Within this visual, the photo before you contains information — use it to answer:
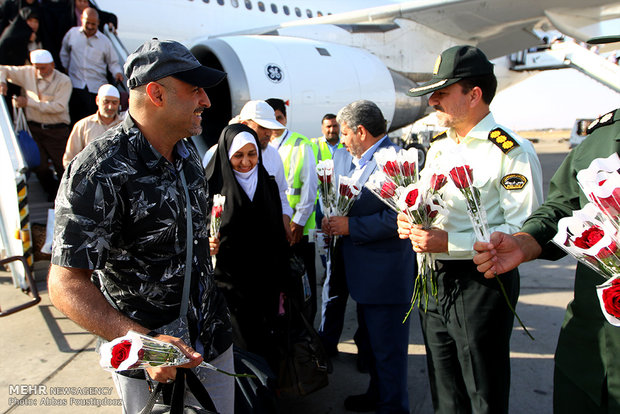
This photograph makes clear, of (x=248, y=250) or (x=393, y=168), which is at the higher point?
(x=393, y=168)

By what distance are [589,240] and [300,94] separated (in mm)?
5575

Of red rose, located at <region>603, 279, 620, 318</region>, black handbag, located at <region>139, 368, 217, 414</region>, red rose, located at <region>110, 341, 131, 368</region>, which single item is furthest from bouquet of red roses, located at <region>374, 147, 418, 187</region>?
red rose, located at <region>110, 341, 131, 368</region>

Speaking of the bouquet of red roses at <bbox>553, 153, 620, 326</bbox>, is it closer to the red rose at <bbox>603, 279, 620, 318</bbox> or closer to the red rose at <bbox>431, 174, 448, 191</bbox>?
the red rose at <bbox>603, 279, 620, 318</bbox>

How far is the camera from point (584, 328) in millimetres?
1548

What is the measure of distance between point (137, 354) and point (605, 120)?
5.30 ft

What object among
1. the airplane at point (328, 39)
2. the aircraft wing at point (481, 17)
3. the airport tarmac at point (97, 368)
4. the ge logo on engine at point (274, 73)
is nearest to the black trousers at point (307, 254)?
the airport tarmac at point (97, 368)

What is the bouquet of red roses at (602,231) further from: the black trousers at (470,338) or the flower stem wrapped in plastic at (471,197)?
the black trousers at (470,338)

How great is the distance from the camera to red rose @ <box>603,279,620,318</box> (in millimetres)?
1177

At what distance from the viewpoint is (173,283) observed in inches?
63.4

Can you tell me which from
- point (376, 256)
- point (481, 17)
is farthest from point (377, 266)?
point (481, 17)

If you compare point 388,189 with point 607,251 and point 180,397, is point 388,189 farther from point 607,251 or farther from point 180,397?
point 180,397

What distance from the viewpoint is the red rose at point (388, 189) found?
218cm

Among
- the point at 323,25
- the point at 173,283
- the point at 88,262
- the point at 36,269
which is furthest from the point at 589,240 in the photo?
the point at 323,25

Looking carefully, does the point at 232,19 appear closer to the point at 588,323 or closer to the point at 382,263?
the point at 382,263
